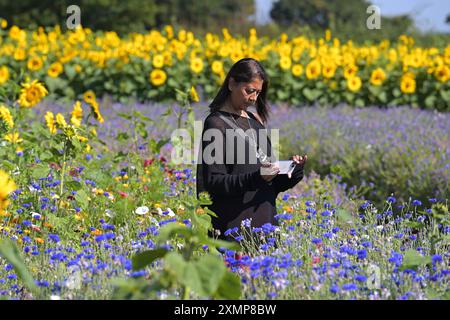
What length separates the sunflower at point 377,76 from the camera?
32.4 feet

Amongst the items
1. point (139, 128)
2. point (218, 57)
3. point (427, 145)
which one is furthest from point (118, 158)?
point (218, 57)

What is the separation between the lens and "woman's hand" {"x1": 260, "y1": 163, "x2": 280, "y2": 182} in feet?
10.4

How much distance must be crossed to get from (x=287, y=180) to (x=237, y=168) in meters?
0.22

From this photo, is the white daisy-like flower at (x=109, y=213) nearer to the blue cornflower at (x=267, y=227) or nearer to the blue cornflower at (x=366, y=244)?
the blue cornflower at (x=267, y=227)

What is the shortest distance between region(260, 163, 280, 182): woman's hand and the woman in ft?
0.33

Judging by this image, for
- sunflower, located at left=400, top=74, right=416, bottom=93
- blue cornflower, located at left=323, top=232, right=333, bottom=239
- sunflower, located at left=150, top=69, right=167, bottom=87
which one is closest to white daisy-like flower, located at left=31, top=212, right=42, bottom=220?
blue cornflower, located at left=323, top=232, right=333, bottom=239

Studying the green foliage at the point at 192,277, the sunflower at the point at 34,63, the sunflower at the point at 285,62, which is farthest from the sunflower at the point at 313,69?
the green foliage at the point at 192,277

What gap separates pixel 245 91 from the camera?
343cm

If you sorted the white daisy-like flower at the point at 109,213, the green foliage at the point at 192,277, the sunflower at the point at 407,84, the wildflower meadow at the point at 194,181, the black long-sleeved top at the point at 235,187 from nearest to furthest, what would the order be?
the green foliage at the point at 192,277 → the wildflower meadow at the point at 194,181 → the black long-sleeved top at the point at 235,187 → the white daisy-like flower at the point at 109,213 → the sunflower at the point at 407,84

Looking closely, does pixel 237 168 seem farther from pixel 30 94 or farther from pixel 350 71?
pixel 350 71

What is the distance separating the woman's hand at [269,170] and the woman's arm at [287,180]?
18 cm

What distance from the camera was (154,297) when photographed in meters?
2.42

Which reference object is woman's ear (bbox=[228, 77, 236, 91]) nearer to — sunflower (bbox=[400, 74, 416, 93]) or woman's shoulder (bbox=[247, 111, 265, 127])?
woman's shoulder (bbox=[247, 111, 265, 127])

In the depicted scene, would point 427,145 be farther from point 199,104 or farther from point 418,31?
point 418,31
